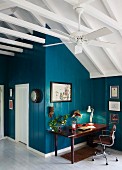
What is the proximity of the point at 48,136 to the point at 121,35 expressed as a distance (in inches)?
123

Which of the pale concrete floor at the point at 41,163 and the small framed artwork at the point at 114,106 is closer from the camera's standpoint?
the pale concrete floor at the point at 41,163

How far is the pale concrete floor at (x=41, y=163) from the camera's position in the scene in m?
4.07

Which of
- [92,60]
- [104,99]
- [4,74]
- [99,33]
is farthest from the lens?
[4,74]

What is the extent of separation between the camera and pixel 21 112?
598 centimetres

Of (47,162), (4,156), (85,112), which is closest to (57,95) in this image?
(85,112)

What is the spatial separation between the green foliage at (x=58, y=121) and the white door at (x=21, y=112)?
1.13m

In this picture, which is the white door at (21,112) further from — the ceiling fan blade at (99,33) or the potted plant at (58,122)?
the ceiling fan blade at (99,33)

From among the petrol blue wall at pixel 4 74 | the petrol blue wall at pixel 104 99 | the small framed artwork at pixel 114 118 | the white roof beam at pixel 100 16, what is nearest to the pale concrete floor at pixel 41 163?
the petrol blue wall at pixel 104 99

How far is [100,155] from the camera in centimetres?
480

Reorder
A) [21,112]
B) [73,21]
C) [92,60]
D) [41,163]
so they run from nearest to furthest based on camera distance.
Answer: [73,21], [41,163], [92,60], [21,112]

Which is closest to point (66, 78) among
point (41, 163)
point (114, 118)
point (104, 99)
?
point (104, 99)

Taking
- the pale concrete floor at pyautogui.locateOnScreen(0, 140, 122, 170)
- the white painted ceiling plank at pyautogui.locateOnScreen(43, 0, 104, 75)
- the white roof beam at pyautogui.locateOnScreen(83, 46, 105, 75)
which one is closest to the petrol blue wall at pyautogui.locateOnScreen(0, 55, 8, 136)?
the pale concrete floor at pyautogui.locateOnScreen(0, 140, 122, 170)

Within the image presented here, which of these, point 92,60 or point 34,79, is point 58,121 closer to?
point 34,79

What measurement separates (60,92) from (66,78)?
0.50 metres
